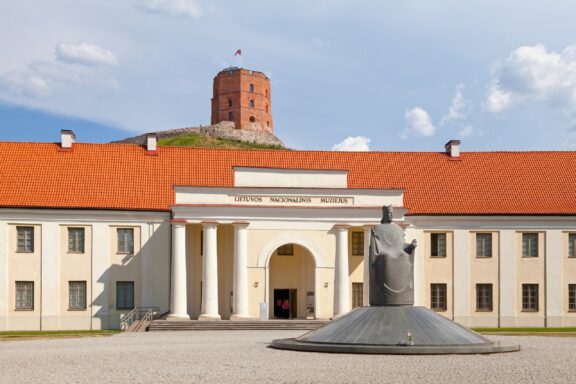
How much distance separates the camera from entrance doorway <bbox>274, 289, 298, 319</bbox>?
49.4 meters

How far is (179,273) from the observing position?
150 ft

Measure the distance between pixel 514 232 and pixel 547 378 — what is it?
31.3 m

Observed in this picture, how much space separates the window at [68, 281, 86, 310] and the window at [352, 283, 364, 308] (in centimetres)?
1360

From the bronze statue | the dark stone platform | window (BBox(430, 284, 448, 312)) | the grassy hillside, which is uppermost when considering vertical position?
the grassy hillside

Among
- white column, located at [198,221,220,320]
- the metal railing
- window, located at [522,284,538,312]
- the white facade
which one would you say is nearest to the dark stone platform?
white column, located at [198,221,220,320]

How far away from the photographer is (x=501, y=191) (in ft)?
171

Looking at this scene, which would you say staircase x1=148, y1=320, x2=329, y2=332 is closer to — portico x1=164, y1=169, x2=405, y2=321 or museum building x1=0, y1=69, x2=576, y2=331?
museum building x1=0, y1=69, x2=576, y2=331

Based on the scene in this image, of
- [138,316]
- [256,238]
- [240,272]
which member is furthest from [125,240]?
[256,238]

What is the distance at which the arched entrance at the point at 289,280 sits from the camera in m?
49.3

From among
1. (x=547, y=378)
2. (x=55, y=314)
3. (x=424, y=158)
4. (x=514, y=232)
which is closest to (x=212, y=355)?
(x=547, y=378)

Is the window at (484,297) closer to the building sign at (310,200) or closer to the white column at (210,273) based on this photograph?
the building sign at (310,200)

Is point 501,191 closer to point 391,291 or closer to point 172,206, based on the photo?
point 172,206

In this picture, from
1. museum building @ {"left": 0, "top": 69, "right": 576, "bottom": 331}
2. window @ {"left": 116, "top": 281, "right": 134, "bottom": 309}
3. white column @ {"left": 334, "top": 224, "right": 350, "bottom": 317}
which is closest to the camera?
white column @ {"left": 334, "top": 224, "right": 350, "bottom": 317}

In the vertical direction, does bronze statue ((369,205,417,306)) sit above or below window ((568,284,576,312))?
above
